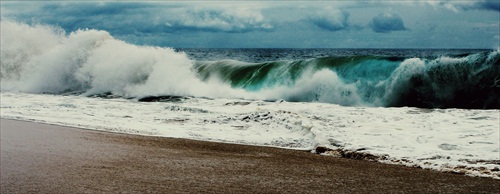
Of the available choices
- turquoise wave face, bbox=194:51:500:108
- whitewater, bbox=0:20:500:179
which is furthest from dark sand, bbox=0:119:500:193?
turquoise wave face, bbox=194:51:500:108

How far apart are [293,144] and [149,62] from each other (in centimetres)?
974

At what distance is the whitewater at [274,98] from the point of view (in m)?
6.98

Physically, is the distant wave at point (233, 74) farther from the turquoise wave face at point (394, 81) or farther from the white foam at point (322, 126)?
the white foam at point (322, 126)

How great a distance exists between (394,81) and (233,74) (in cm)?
663

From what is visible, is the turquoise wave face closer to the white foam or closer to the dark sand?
the white foam

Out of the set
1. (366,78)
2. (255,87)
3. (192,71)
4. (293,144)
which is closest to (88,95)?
(192,71)

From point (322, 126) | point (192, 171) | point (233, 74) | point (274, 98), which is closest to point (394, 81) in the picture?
point (274, 98)

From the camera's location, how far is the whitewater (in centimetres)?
698

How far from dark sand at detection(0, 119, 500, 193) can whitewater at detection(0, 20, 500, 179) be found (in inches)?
20.5

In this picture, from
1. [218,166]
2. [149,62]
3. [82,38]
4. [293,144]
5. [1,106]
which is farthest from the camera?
[82,38]

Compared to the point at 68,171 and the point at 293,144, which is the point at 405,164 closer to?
the point at 293,144

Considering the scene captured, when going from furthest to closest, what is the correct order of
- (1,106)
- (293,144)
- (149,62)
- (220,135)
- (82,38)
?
(82,38) < (149,62) < (1,106) < (220,135) < (293,144)

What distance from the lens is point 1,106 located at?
11.3 m

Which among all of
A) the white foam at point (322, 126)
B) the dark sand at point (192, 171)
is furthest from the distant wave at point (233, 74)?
the dark sand at point (192, 171)
